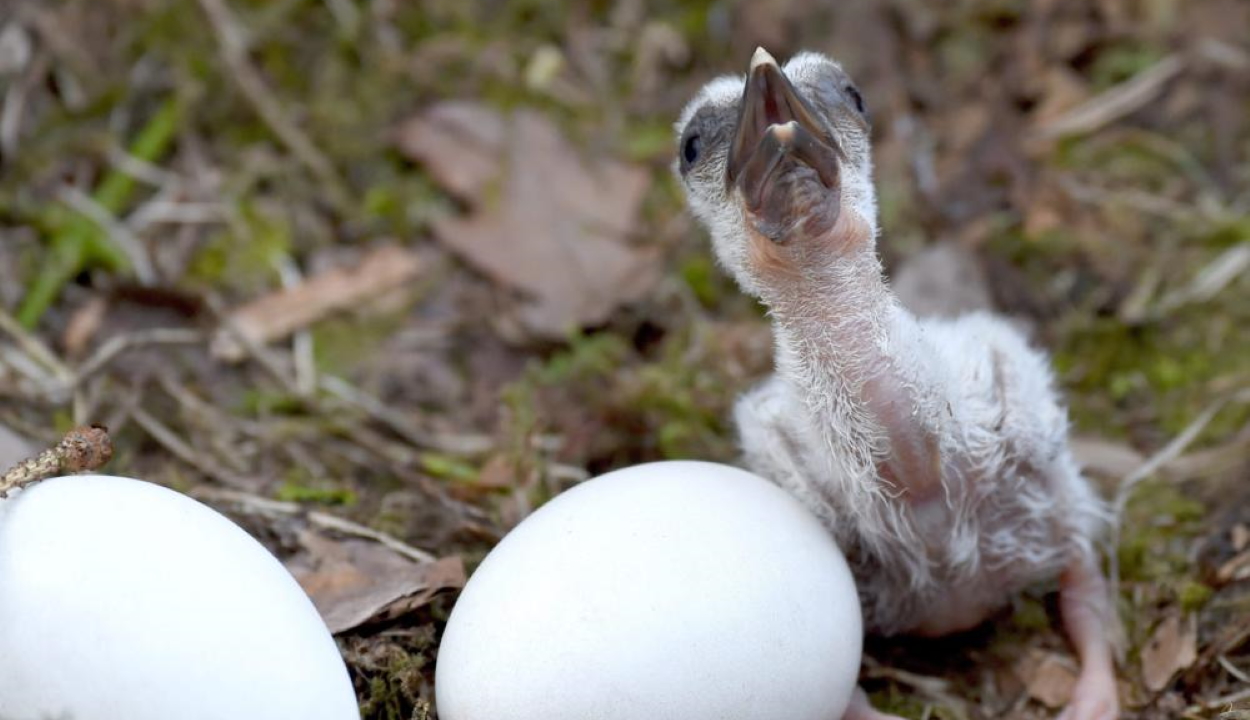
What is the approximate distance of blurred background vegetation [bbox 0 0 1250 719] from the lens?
7.57 ft

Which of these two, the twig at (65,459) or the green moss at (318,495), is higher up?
the twig at (65,459)

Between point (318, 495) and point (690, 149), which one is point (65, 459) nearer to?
point (318, 495)

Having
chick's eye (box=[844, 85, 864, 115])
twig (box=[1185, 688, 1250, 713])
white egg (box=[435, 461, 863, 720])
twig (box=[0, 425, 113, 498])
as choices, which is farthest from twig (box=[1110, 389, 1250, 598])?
twig (box=[0, 425, 113, 498])

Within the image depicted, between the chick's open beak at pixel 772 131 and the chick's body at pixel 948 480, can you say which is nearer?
the chick's open beak at pixel 772 131

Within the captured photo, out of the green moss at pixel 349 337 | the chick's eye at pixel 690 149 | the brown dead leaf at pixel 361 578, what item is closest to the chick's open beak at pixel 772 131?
Answer: the chick's eye at pixel 690 149

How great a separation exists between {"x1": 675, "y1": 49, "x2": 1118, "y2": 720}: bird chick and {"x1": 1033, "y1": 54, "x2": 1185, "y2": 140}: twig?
45.6 inches

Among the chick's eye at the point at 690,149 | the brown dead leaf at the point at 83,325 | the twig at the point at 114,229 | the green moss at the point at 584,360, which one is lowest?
the brown dead leaf at the point at 83,325

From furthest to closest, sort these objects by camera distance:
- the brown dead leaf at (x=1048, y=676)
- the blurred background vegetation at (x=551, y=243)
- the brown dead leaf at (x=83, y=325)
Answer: the brown dead leaf at (x=83, y=325), the blurred background vegetation at (x=551, y=243), the brown dead leaf at (x=1048, y=676)

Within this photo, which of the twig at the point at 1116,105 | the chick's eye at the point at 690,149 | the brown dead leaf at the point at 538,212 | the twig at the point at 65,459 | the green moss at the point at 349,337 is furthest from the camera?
the twig at the point at 1116,105

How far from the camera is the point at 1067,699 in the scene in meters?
2.04

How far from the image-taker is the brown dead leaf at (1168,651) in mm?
1979

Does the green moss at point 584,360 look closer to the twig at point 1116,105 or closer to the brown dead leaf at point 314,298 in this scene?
the brown dead leaf at point 314,298

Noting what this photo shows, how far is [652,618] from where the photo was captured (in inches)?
62.9

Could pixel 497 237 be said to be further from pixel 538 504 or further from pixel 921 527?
pixel 921 527
